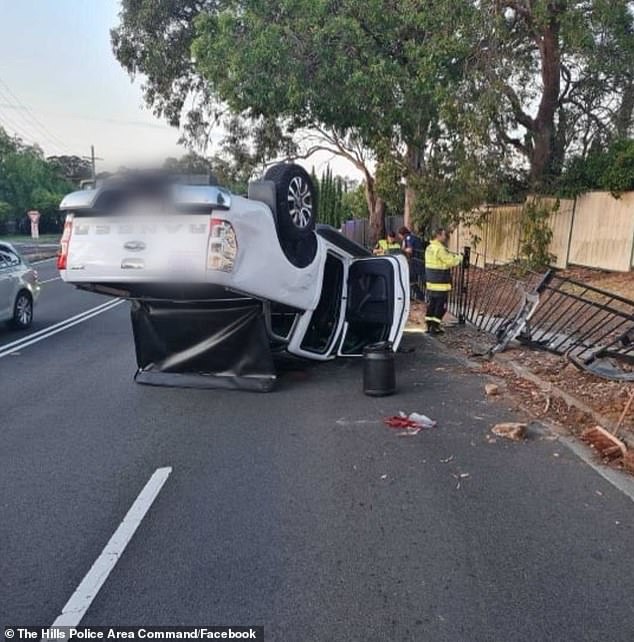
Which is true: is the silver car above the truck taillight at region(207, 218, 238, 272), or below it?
below

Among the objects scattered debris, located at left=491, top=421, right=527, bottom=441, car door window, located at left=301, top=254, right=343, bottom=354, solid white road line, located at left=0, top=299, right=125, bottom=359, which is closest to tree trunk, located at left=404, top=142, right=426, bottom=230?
solid white road line, located at left=0, top=299, right=125, bottom=359

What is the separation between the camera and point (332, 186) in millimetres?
50375

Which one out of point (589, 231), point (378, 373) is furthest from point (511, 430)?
point (589, 231)

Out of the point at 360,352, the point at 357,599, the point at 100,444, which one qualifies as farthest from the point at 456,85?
the point at 357,599

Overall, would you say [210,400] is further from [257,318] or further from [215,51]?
[215,51]

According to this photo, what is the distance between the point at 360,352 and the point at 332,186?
43.1m

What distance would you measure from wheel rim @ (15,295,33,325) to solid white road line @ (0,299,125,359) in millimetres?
432

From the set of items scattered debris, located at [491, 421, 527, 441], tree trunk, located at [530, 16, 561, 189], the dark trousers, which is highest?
tree trunk, located at [530, 16, 561, 189]

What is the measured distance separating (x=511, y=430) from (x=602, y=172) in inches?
459

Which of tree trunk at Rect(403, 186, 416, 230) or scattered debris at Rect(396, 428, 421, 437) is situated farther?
tree trunk at Rect(403, 186, 416, 230)

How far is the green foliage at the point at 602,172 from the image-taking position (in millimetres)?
14047

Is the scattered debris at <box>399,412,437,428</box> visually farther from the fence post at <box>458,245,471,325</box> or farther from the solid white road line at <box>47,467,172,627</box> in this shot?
the fence post at <box>458,245,471,325</box>

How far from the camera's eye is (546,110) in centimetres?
1616

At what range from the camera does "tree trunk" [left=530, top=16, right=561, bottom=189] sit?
14.6 meters
